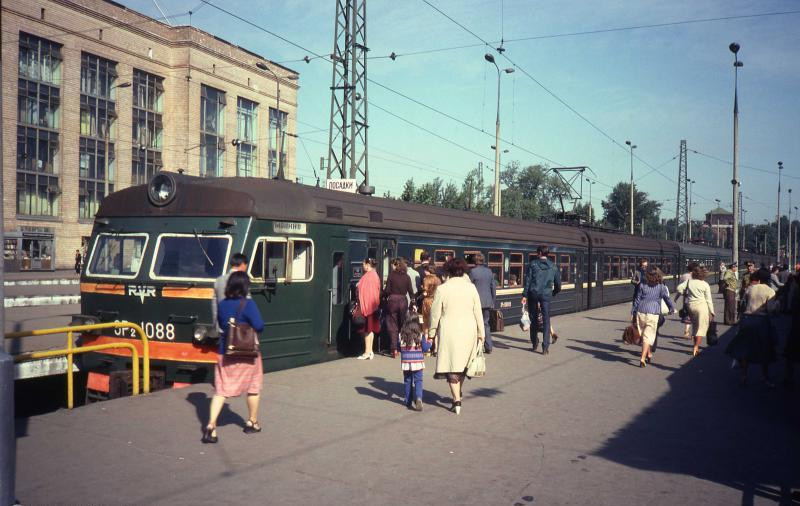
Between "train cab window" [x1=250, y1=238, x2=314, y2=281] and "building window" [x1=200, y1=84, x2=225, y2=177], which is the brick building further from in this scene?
"train cab window" [x1=250, y1=238, x2=314, y2=281]

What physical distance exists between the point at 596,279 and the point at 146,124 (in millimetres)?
37215

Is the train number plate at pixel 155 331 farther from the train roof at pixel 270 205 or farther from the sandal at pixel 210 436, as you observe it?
the sandal at pixel 210 436

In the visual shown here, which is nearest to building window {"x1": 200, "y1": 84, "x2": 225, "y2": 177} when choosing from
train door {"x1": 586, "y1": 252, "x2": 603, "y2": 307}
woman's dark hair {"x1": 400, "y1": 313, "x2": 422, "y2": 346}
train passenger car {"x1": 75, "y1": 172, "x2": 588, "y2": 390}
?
train door {"x1": 586, "y1": 252, "x2": 603, "y2": 307}

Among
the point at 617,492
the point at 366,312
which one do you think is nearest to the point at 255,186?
the point at 366,312

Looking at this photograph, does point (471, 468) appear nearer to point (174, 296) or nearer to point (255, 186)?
point (174, 296)

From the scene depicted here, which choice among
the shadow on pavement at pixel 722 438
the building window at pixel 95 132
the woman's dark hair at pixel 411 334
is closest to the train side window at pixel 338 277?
the woman's dark hair at pixel 411 334

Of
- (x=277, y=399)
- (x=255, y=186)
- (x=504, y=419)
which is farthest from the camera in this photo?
(x=255, y=186)

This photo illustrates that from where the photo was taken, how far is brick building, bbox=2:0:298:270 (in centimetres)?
4328

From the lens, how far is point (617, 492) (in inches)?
221

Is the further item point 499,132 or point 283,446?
point 499,132

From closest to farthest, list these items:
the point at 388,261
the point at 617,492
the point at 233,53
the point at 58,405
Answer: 1. the point at 617,492
2. the point at 58,405
3. the point at 388,261
4. the point at 233,53

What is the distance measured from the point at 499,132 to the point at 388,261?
1848cm

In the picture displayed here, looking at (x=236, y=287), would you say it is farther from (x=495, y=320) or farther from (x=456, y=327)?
(x=495, y=320)

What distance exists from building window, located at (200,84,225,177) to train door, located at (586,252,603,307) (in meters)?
36.2
